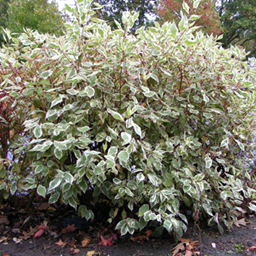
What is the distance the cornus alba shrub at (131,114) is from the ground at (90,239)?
195mm

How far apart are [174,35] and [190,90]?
1.67 feet

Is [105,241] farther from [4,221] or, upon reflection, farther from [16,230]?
[4,221]

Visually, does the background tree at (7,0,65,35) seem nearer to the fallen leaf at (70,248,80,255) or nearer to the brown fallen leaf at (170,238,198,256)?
the fallen leaf at (70,248,80,255)

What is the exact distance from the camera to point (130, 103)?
214 cm

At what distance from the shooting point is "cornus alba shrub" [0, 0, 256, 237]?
6.74 ft

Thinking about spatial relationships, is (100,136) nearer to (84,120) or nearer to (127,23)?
(84,120)

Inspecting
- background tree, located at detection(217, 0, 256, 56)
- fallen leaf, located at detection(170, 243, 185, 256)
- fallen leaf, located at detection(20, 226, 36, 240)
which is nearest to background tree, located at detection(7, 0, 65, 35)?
fallen leaf, located at detection(20, 226, 36, 240)

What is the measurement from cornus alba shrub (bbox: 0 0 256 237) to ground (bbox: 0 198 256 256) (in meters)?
0.19

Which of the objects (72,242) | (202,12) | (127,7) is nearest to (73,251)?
(72,242)

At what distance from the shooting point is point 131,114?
6.73 feet

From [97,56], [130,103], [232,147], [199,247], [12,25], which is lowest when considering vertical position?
[199,247]

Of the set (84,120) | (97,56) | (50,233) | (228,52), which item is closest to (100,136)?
(84,120)

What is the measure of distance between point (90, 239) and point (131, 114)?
1217 mm

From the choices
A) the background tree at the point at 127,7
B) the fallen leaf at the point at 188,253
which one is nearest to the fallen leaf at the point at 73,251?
the fallen leaf at the point at 188,253
